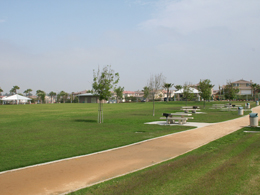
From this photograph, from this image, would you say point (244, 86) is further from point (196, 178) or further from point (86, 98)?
point (196, 178)

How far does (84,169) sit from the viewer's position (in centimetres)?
719

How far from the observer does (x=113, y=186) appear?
5.75 metres

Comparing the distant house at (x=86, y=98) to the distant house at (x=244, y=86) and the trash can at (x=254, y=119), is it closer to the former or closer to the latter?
the distant house at (x=244, y=86)

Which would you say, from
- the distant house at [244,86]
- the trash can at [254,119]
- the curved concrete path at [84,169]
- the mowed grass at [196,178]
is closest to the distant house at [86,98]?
the distant house at [244,86]

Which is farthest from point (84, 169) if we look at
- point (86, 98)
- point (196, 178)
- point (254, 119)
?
point (86, 98)

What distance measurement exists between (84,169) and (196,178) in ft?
9.77

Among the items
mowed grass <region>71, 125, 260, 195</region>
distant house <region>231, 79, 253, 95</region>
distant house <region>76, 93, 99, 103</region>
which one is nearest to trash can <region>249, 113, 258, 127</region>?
mowed grass <region>71, 125, 260, 195</region>

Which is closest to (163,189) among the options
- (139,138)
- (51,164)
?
(51,164)

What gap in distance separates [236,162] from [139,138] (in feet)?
18.2

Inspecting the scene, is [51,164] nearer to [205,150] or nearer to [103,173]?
[103,173]

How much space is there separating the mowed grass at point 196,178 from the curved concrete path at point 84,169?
0.53m

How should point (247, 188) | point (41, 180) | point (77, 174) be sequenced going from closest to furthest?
point (247, 188) < point (41, 180) < point (77, 174)

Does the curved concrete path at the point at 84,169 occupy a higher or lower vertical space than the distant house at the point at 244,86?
lower

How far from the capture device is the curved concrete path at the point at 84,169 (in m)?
5.85
